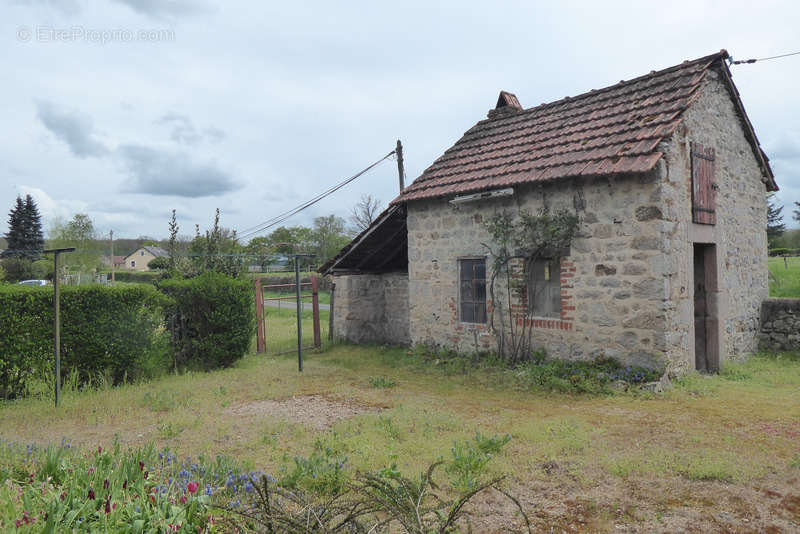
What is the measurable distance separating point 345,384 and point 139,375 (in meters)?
3.86

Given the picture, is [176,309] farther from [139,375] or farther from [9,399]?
[9,399]

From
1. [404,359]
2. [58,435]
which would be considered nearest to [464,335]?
[404,359]

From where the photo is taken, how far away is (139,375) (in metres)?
9.15

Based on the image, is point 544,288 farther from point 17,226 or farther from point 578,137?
point 17,226

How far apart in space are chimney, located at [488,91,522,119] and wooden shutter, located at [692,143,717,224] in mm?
4829

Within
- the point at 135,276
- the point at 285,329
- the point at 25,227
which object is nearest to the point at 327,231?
the point at 135,276

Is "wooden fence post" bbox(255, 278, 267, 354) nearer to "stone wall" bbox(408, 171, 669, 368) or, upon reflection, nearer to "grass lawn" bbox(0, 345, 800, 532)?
"grass lawn" bbox(0, 345, 800, 532)

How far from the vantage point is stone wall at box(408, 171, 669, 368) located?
24.9ft

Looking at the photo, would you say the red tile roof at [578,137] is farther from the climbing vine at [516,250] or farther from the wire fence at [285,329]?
the wire fence at [285,329]

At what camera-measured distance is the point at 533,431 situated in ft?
19.0

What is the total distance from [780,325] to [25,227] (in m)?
58.1

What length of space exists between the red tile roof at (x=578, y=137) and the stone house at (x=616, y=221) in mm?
37

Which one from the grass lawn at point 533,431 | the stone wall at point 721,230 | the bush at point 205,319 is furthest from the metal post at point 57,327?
the stone wall at point 721,230

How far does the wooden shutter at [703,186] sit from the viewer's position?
838 centimetres
